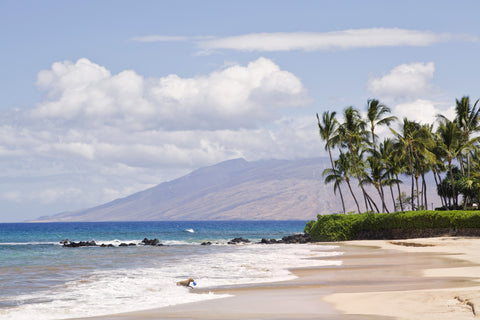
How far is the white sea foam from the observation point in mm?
16672

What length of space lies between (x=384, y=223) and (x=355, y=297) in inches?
1547

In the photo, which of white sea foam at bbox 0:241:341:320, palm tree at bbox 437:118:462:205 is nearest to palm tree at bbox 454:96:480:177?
palm tree at bbox 437:118:462:205

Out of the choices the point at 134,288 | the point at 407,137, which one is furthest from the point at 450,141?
the point at 134,288

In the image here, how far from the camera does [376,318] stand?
42.3ft

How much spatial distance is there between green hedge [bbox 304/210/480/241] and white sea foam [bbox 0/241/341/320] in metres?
21.7

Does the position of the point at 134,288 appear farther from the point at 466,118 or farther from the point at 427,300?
the point at 466,118

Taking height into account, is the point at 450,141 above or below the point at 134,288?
above

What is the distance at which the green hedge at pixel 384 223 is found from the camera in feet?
161

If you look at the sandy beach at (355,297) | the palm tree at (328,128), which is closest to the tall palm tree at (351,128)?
the palm tree at (328,128)

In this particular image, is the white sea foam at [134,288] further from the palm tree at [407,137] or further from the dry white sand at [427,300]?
the palm tree at [407,137]

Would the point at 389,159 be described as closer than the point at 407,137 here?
No

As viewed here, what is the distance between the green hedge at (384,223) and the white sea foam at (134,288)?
71.1 feet

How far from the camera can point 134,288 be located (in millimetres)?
21359

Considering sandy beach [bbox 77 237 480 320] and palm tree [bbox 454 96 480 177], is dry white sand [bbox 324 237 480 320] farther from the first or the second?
palm tree [bbox 454 96 480 177]
